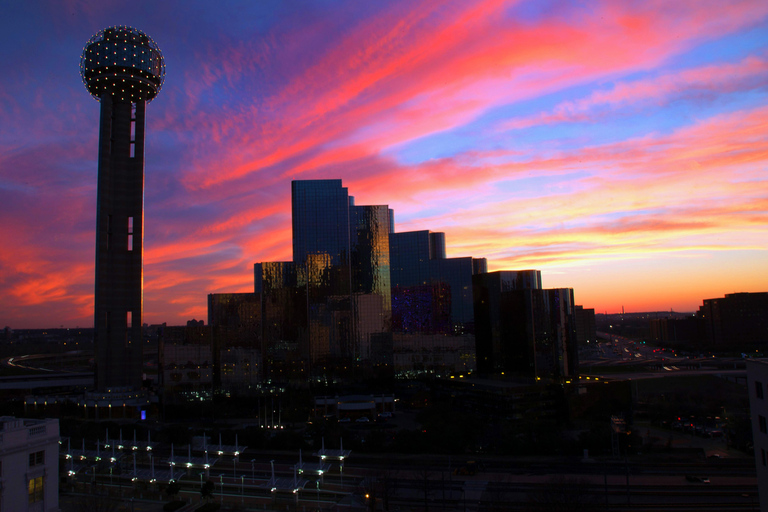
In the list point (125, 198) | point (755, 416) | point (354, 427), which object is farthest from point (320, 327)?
point (755, 416)

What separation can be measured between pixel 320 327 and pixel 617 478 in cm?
9073

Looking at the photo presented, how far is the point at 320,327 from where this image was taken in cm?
13438

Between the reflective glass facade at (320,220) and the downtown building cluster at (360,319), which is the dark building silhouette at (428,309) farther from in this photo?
the reflective glass facade at (320,220)

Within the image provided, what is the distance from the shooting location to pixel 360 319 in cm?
13788

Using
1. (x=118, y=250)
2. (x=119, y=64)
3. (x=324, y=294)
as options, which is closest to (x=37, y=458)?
(x=118, y=250)

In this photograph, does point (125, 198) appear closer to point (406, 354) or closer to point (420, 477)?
point (406, 354)

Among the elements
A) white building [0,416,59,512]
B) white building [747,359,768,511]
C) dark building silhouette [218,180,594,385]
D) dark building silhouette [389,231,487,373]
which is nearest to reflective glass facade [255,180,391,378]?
dark building silhouette [218,180,594,385]

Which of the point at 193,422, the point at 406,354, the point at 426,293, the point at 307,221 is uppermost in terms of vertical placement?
the point at 307,221

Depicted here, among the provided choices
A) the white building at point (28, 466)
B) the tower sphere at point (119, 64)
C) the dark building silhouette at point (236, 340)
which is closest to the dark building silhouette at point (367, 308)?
the dark building silhouette at point (236, 340)

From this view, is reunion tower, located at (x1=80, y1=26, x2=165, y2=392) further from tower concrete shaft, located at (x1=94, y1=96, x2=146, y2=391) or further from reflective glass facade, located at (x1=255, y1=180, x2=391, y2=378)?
reflective glass facade, located at (x1=255, y1=180, x2=391, y2=378)

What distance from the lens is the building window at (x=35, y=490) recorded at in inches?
1133

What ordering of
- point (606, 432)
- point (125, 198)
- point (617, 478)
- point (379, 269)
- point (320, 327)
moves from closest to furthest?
point (617, 478)
point (606, 432)
point (125, 198)
point (320, 327)
point (379, 269)

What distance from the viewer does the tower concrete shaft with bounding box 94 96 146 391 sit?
10675 cm

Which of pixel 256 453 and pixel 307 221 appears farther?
pixel 307 221
